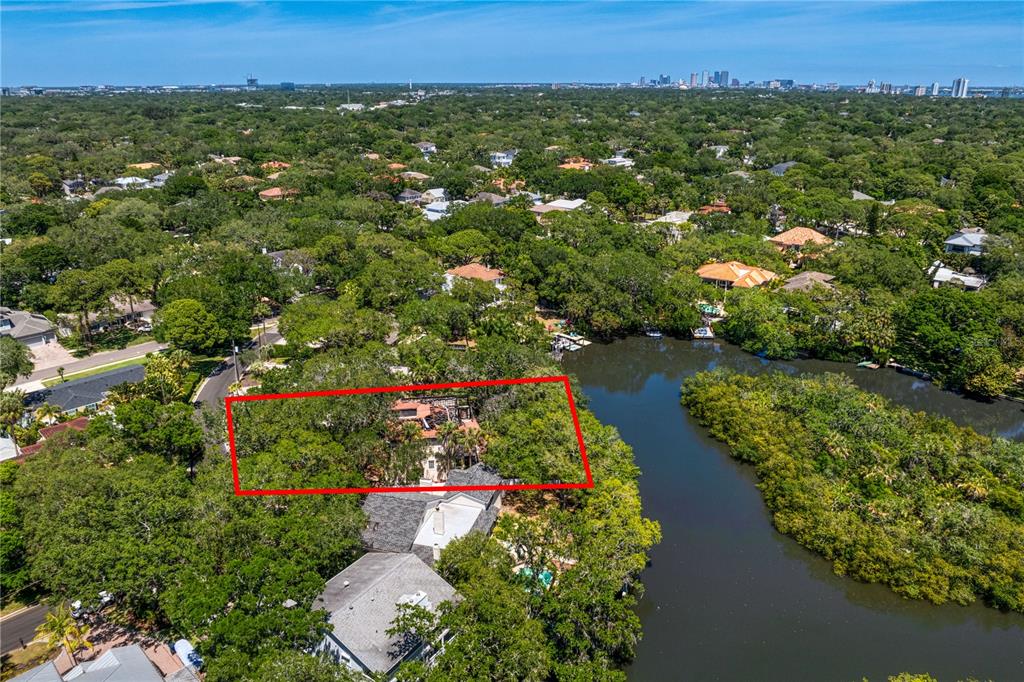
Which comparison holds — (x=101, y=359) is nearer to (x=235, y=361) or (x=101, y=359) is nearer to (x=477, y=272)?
(x=235, y=361)

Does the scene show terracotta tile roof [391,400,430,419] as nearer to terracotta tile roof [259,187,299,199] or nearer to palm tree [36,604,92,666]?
palm tree [36,604,92,666]

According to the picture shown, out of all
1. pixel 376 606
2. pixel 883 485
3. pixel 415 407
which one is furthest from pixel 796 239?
pixel 376 606

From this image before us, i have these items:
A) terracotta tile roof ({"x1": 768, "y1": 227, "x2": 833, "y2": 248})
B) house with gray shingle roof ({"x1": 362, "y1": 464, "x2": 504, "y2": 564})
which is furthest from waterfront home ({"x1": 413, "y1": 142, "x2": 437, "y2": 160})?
house with gray shingle roof ({"x1": 362, "y1": 464, "x2": 504, "y2": 564})

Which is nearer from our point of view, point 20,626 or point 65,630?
point 65,630

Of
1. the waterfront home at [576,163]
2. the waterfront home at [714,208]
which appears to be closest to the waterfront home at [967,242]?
the waterfront home at [714,208]

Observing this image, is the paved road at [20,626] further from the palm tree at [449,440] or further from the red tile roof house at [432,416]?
the palm tree at [449,440]

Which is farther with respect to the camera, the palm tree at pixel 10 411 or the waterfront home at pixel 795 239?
the waterfront home at pixel 795 239
